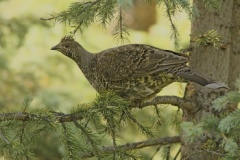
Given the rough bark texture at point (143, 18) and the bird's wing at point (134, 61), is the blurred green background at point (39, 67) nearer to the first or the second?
the bird's wing at point (134, 61)

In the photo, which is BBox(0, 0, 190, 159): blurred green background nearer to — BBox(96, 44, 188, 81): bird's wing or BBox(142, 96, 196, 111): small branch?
BBox(96, 44, 188, 81): bird's wing

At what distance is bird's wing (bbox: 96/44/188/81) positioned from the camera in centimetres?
516

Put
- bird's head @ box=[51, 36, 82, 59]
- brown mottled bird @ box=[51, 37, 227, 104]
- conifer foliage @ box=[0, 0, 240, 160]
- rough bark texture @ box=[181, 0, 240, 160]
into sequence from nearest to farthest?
conifer foliage @ box=[0, 0, 240, 160], rough bark texture @ box=[181, 0, 240, 160], brown mottled bird @ box=[51, 37, 227, 104], bird's head @ box=[51, 36, 82, 59]

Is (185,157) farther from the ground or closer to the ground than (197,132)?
closer to the ground

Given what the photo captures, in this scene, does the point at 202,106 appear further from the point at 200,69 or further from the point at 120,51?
the point at 120,51

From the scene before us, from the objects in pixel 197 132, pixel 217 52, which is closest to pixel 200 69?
pixel 217 52

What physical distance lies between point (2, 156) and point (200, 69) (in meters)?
1.61

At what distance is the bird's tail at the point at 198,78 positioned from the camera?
15.3 feet

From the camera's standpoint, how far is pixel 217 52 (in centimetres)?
495

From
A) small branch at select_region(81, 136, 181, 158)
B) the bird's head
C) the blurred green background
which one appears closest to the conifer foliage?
small branch at select_region(81, 136, 181, 158)

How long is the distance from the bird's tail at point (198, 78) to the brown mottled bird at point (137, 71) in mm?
15

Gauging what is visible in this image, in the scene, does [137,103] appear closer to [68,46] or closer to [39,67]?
[68,46]

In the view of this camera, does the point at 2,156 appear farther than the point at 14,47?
No

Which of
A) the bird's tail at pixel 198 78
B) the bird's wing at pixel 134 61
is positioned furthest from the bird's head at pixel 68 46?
the bird's tail at pixel 198 78
